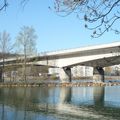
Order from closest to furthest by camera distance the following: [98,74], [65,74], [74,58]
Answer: [74,58], [65,74], [98,74]

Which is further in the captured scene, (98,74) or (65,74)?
(98,74)

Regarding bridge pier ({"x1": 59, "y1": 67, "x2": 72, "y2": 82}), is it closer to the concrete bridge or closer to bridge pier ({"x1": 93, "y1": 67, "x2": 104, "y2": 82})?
the concrete bridge

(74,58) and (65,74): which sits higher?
(74,58)

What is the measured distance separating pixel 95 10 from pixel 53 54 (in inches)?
2991

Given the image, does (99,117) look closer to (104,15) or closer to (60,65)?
(104,15)

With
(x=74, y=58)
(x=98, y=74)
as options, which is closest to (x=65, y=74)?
(x=74, y=58)

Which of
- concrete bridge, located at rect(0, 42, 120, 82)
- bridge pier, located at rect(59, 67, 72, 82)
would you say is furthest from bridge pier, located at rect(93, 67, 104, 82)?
bridge pier, located at rect(59, 67, 72, 82)

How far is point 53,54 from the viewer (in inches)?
3250

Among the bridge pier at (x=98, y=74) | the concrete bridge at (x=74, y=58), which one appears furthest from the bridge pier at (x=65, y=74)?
the bridge pier at (x=98, y=74)

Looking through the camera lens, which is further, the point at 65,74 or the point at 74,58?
the point at 65,74

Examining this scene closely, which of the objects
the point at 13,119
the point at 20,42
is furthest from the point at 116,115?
the point at 20,42

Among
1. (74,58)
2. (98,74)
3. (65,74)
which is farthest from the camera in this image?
(98,74)

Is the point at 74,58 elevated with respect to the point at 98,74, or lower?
elevated

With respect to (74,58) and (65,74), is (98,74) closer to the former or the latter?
(65,74)
